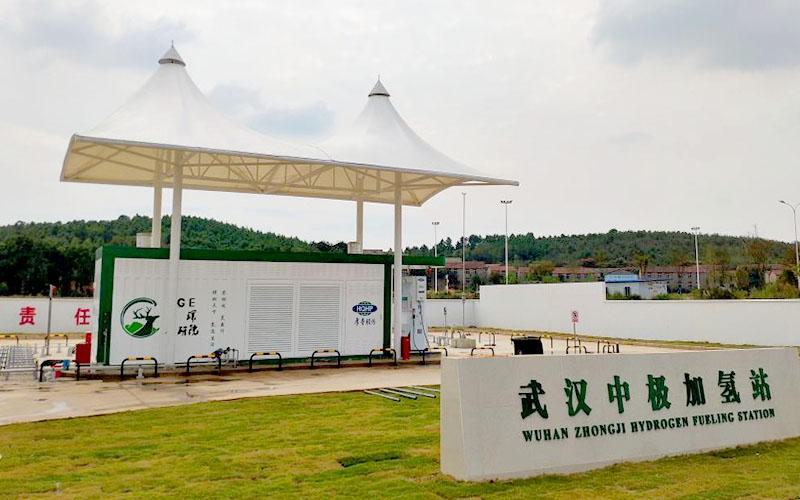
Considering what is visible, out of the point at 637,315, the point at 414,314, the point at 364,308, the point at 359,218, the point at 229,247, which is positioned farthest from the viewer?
the point at 229,247

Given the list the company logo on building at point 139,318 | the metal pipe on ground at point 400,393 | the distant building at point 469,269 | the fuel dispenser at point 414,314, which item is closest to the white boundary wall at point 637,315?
the fuel dispenser at point 414,314

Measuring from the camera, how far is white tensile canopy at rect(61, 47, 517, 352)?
15617 millimetres

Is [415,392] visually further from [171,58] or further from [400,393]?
[171,58]

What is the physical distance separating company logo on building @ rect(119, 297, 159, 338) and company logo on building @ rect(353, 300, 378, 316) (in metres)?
5.88

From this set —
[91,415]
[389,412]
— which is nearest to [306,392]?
[389,412]

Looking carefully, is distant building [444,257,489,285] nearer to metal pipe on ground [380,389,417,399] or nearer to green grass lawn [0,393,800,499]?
metal pipe on ground [380,389,417,399]

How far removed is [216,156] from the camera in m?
17.2

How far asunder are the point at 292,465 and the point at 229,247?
5450 centimetres

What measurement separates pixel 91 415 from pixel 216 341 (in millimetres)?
6786

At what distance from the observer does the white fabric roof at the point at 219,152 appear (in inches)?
611

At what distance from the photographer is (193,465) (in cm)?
707

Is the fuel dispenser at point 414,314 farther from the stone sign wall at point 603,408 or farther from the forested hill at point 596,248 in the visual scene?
the forested hill at point 596,248

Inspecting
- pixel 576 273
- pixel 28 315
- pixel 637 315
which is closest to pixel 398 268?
pixel 637 315

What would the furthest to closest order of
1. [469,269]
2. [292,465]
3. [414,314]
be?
[469,269] < [414,314] < [292,465]
